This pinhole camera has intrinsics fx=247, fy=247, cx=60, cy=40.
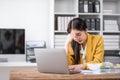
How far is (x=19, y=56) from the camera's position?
449 centimetres

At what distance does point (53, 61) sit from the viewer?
75.4 inches

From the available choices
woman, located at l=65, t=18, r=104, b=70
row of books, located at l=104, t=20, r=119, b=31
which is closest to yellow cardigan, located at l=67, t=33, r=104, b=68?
woman, located at l=65, t=18, r=104, b=70

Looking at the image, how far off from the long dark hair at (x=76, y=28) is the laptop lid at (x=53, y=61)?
602 mm

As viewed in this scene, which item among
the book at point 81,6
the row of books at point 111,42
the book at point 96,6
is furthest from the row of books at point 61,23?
the row of books at point 111,42

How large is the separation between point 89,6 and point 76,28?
196 cm

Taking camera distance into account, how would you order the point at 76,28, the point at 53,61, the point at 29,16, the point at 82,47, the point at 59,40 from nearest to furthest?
the point at 53,61 → the point at 76,28 → the point at 82,47 → the point at 59,40 → the point at 29,16

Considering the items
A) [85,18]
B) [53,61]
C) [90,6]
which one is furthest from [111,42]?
[53,61]

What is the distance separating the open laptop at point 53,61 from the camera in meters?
1.88

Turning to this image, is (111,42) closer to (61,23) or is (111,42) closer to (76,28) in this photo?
(61,23)

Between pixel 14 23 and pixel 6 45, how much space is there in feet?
1.58

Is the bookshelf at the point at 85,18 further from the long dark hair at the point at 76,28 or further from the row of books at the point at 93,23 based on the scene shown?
the long dark hair at the point at 76,28

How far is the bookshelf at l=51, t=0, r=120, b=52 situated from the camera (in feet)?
14.0

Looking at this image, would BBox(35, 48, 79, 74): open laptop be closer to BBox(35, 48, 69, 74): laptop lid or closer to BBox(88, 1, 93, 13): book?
BBox(35, 48, 69, 74): laptop lid

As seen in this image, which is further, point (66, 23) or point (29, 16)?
point (29, 16)
